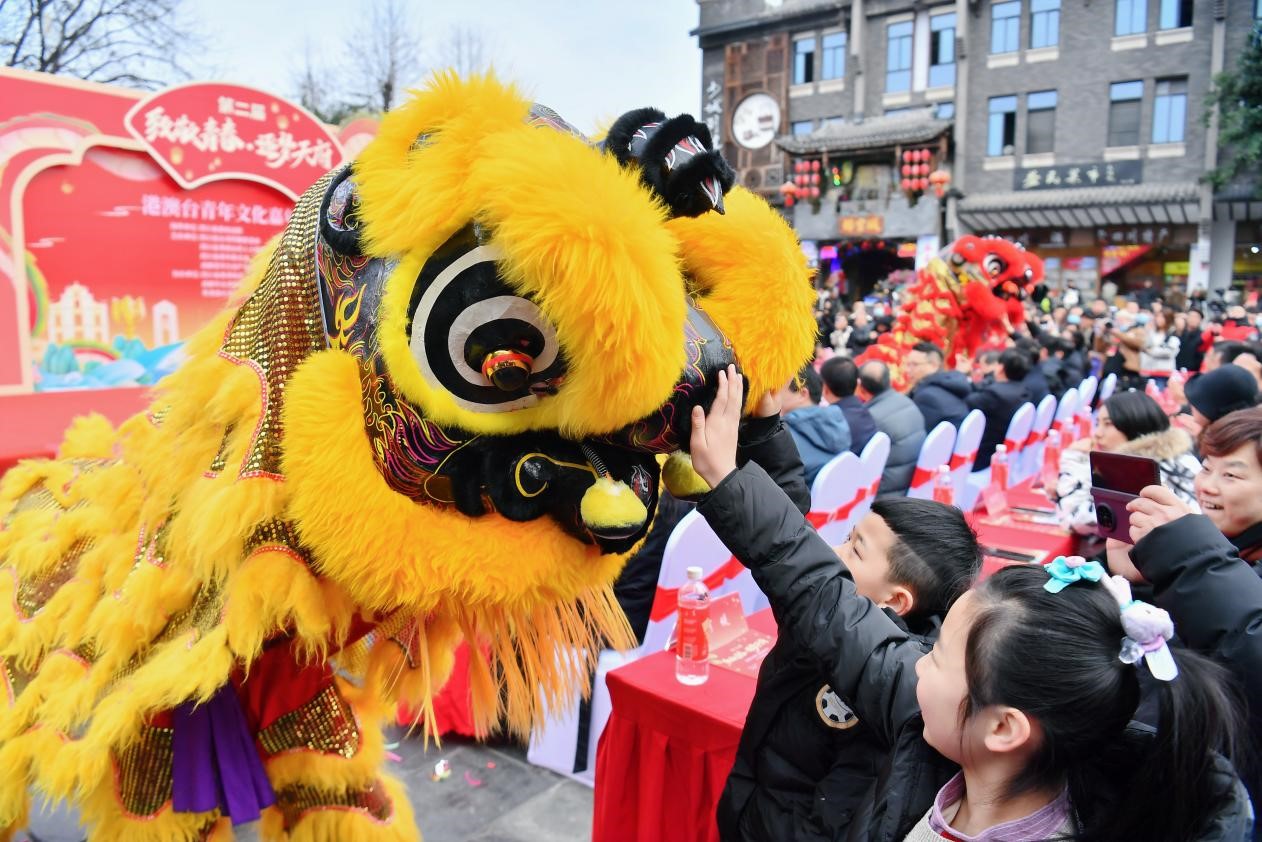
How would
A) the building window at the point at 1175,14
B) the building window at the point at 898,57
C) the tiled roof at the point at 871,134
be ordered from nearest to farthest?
1. the building window at the point at 1175,14
2. the tiled roof at the point at 871,134
3. the building window at the point at 898,57

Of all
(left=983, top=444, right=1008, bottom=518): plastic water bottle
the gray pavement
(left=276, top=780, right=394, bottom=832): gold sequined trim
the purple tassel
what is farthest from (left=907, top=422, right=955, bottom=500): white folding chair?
the purple tassel

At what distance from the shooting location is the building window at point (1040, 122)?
21266 millimetres

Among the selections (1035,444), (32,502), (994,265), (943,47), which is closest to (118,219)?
(32,502)

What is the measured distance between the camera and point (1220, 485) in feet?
6.03

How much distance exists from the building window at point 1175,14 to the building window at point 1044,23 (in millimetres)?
2258

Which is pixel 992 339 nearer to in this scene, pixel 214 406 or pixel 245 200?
pixel 245 200

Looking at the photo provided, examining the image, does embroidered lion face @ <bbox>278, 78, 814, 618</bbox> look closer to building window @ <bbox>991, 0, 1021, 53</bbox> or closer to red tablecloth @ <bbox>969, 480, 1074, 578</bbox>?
red tablecloth @ <bbox>969, 480, 1074, 578</bbox>

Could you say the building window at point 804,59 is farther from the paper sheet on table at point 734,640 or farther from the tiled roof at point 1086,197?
the paper sheet on table at point 734,640

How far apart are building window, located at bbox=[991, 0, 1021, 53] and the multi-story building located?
37mm

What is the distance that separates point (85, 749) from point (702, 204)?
1337mm

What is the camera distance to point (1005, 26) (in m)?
21.8

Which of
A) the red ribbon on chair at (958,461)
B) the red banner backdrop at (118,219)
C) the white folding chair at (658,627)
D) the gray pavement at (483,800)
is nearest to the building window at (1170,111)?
the red ribbon on chair at (958,461)

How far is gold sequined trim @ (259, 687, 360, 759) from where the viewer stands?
1.61 meters

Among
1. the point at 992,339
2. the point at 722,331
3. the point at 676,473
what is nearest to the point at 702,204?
the point at 722,331
